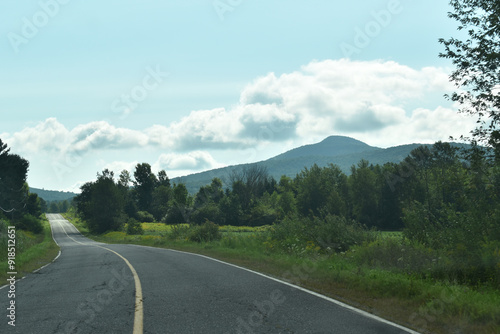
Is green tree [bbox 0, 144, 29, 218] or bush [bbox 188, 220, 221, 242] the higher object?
green tree [bbox 0, 144, 29, 218]

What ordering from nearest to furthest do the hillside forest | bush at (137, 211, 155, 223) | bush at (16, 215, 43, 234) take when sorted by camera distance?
the hillside forest
bush at (16, 215, 43, 234)
bush at (137, 211, 155, 223)

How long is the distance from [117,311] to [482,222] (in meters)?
12.3

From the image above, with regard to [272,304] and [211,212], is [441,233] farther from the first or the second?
[211,212]

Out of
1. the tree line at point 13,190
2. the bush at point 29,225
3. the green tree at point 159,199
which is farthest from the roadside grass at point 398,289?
the green tree at point 159,199

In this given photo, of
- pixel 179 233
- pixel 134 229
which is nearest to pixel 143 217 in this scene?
pixel 134 229

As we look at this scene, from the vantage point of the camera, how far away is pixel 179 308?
25.8 ft

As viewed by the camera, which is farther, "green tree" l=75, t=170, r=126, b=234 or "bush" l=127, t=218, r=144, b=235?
"green tree" l=75, t=170, r=126, b=234

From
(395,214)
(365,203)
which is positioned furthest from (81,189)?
(395,214)

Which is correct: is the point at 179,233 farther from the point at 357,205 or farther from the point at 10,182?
the point at 357,205

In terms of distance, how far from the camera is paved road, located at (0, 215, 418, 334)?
6.52 m

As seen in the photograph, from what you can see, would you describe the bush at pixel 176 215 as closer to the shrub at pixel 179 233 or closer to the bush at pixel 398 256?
the shrub at pixel 179 233

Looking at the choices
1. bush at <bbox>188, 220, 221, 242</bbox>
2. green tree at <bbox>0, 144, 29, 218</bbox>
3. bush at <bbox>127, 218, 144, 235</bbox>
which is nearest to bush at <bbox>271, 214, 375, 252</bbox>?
bush at <bbox>188, 220, 221, 242</bbox>

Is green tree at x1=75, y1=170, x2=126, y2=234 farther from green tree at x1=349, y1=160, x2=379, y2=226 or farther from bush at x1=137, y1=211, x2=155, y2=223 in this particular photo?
green tree at x1=349, y1=160, x2=379, y2=226

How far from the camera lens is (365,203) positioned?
3497 inches
